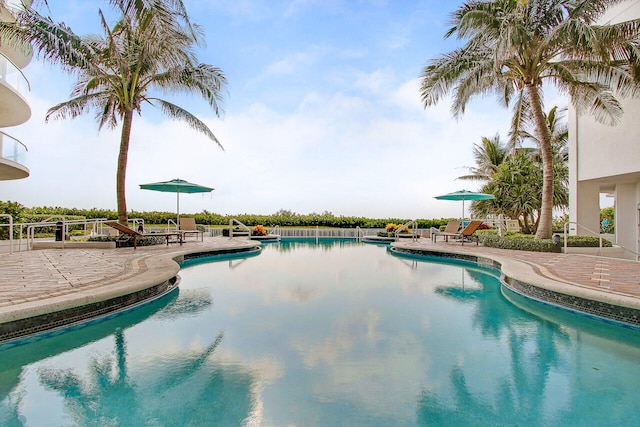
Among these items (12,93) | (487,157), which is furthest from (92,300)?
(487,157)

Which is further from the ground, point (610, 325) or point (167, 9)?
point (167, 9)

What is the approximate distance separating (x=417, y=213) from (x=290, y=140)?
12.6 metres

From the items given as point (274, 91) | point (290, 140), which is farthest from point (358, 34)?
point (290, 140)

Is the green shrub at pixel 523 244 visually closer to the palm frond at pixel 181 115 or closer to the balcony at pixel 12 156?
the palm frond at pixel 181 115

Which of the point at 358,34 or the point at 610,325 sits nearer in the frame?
the point at 610,325

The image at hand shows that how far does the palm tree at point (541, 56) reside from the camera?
29.8 feet

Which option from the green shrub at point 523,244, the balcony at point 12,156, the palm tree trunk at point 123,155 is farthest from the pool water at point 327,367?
the balcony at point 12,156

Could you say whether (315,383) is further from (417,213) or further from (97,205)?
(417,213)

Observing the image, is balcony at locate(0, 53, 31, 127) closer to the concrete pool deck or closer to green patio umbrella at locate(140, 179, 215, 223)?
green patio umbrella at locate(140, 179, 215, 223)

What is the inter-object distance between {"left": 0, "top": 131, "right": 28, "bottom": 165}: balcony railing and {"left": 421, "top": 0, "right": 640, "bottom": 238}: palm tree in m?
14.2

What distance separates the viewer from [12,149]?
11.8m

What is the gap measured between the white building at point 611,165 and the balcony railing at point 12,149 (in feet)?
63.3

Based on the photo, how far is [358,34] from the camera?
16.2m

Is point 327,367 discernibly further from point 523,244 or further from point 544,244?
point 523,244
